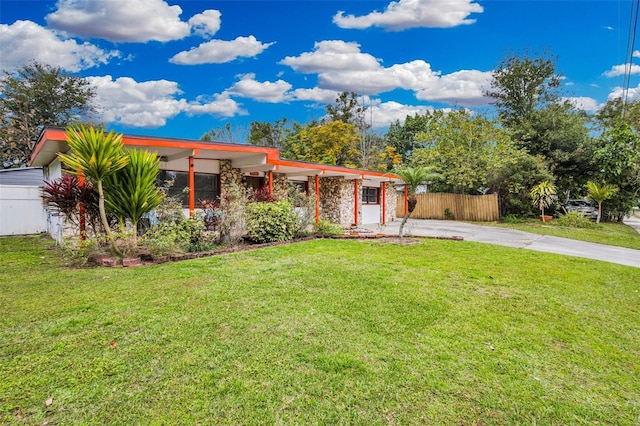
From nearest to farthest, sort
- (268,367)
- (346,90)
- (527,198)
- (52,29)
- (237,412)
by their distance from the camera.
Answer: (237,412) < (268,367) < (52,29) < (527,198) < (346,90)

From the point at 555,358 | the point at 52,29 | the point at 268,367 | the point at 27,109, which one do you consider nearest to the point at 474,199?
the point at 555,358

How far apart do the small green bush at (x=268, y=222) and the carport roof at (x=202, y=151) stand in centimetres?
168

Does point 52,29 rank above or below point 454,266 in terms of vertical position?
above

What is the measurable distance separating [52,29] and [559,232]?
2532 cm

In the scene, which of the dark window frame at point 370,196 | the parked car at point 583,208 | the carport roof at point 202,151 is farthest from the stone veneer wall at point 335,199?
the parked car at point 583,208

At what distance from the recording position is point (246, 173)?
12367mm

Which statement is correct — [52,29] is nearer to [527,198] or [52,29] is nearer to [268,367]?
[268,367]

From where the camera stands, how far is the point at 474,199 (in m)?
19.8

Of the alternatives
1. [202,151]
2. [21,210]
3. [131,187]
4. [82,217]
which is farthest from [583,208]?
[21,210]

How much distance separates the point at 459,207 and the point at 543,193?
4374 mm

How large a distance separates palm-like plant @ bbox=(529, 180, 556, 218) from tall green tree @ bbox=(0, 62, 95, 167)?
29849mm

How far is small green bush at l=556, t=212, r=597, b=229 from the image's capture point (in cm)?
1638

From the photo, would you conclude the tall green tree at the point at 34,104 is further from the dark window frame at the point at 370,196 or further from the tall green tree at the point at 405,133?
the tall green tree at the point at 405,133

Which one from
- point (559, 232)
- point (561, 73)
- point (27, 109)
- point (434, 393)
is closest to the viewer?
point (434, 393)
